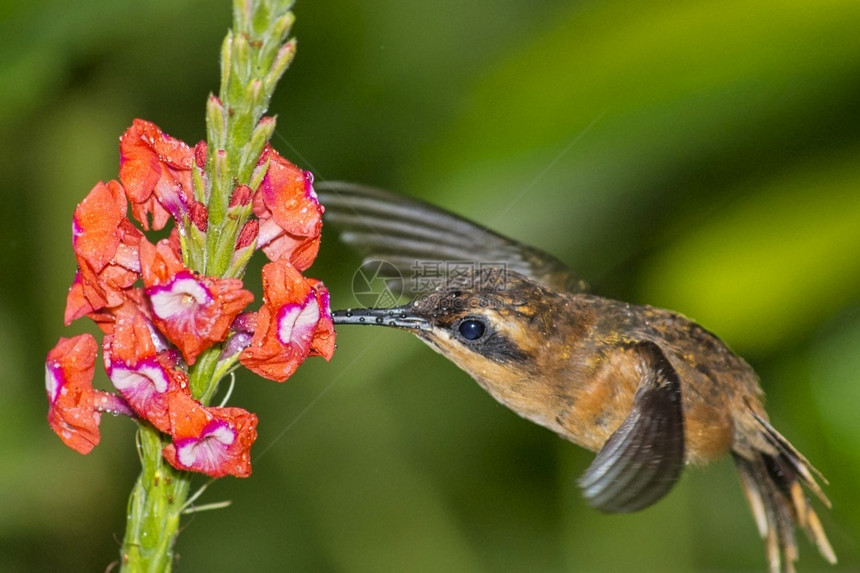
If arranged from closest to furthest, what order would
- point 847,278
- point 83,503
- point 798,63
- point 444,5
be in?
point 798,63 < point 847,278 < point 83,503 < point 444,5

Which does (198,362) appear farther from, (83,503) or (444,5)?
(444,5)

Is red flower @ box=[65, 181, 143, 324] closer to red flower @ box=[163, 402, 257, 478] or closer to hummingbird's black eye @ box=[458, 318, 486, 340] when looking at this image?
red flower @ box=[163, 402, 257, 478]

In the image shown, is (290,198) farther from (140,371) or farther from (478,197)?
(478,197)

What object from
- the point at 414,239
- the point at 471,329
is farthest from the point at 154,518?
the point at 414,239

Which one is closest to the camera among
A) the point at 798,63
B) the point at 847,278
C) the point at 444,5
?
the point at 798,63

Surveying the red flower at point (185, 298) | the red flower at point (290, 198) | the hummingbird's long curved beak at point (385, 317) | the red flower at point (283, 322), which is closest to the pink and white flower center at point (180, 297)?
the red flower at point (185, 298)

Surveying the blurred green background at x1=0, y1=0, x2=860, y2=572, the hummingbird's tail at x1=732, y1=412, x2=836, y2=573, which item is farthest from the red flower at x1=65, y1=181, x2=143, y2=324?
the hummingbird's tail at x1=732, y1=412, x2=836, y2=573

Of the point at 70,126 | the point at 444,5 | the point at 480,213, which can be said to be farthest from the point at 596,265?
the point at 70,126

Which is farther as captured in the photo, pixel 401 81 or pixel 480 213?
pixel 401 81
